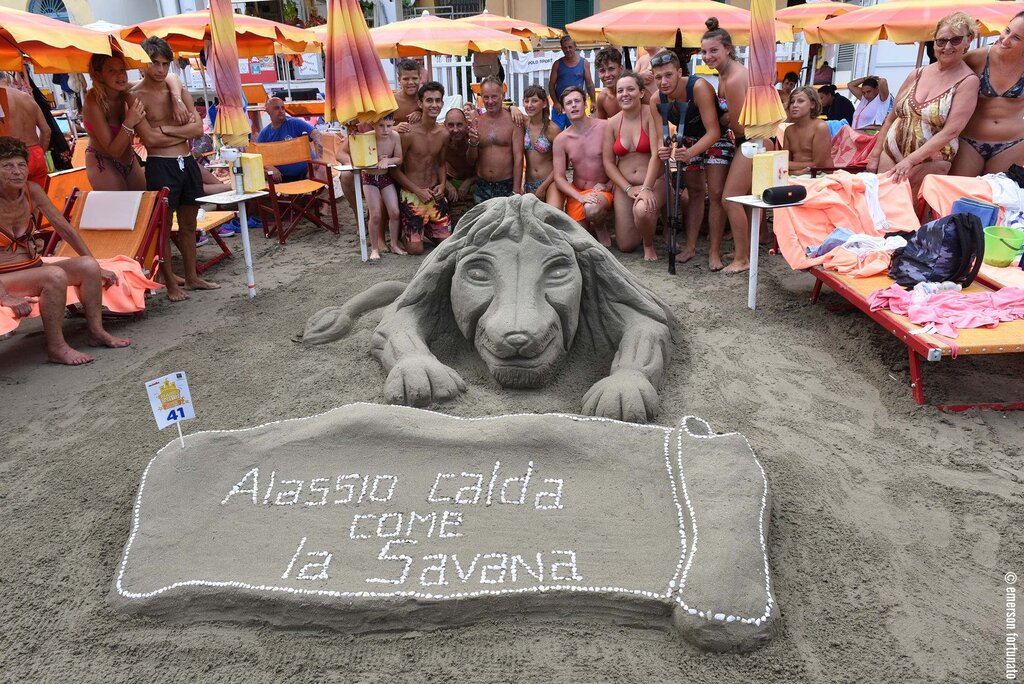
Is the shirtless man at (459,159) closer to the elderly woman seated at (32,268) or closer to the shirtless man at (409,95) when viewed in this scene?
the shirtless man at (409,95)

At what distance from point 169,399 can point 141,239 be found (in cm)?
327

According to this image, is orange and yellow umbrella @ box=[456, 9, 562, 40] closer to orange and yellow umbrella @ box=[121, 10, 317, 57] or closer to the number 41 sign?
orange and yellow umbrella @ box=[121, 10, 317, 57]

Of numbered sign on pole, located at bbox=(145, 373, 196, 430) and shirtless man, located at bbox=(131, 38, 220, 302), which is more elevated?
shirtless man, located at bbox=(131, 38, 220, 302)

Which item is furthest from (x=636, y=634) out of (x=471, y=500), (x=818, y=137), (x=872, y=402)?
(x=818, y=137)

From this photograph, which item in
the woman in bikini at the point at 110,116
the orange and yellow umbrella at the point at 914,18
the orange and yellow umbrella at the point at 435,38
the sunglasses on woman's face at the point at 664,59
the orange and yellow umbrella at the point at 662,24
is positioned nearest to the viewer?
the woman in bikini at the point at 110,116

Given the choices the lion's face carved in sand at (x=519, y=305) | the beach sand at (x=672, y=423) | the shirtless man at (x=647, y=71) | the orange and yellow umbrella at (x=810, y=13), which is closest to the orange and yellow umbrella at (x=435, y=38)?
the shirtless man at (x=647, y=71)

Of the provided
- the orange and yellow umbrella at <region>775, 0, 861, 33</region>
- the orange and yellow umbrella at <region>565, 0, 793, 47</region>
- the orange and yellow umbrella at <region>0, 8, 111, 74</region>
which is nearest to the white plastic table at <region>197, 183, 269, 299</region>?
the orange and yellow umbrella at <region>0, 8, 111, 74</region>

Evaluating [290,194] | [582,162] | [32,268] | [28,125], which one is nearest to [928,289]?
[582,162]

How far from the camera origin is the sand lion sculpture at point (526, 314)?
313cm

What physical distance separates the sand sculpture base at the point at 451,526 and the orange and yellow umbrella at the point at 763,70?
3.05 metres

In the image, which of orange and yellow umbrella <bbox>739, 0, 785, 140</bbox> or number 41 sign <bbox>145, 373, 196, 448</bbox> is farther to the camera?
orange and yellow umbrella <bbox>739, 0, 785, 140</bbox>

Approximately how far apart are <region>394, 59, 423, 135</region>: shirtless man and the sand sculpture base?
4.53 metres

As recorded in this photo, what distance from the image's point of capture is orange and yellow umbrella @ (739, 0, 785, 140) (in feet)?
16.0

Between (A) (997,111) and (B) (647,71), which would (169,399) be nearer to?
(A) (997,111)
